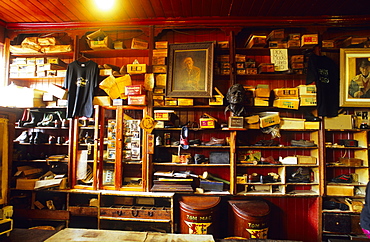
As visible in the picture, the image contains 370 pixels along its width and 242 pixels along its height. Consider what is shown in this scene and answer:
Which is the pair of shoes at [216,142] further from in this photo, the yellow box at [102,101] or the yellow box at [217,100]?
the yellow box at [102,101]

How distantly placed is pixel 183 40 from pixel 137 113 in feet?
5.36

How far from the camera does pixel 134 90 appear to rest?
→ 361 centimetres

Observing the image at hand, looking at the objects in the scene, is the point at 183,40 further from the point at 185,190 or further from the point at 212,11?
the point at 185,190

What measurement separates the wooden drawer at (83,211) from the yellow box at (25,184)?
810 millimetres

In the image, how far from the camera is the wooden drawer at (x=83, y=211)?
11.2ft

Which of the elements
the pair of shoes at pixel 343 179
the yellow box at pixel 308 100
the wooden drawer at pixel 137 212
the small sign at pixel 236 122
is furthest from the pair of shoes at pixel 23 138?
the pair of shoes at pixel 343 179

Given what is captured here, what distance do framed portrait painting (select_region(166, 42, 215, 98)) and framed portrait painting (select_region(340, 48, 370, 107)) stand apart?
7.25 feet

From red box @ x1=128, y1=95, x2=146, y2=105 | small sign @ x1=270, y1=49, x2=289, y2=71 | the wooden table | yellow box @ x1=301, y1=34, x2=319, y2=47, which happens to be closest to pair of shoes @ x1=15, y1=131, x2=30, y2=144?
red box @ x1=128, y1=95, x2=146, y2=105

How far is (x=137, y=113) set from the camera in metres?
3.98

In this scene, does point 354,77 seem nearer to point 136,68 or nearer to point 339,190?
point 339,190

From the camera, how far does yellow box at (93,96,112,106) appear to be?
3.71 metres

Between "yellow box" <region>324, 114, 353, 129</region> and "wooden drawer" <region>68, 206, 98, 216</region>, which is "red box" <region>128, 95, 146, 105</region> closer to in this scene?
"wooden drawer" <region>68, 206, 98, 216</region>

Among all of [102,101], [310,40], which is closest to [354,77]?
[310,40]

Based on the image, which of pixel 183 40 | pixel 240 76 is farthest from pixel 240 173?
pixel 183 40
